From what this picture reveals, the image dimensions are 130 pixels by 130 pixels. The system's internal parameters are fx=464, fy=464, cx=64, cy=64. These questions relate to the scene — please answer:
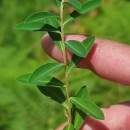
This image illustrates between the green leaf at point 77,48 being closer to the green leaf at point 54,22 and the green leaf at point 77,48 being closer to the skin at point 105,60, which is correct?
the green leaf at point 54,22

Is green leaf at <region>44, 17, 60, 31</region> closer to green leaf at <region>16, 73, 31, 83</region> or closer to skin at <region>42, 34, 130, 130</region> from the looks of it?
green leaf at <region>16, 73, 31, 83</region>

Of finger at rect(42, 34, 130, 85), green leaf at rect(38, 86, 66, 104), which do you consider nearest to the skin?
finger at rect(42, 34, 130, 85)

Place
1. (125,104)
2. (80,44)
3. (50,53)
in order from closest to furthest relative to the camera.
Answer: (80,44), (50,53), (125,104)

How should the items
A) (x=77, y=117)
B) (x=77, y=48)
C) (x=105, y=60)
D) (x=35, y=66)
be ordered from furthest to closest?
(x=35, y=66) < (x=105, y=60) < (x=77, y=117) < (x=77, y=48)

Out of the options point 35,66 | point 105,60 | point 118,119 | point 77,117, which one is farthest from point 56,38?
point 35,66

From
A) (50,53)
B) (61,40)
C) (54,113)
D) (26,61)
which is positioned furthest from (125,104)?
(26,61)

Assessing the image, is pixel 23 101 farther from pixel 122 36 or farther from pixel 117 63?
pixel 117 63

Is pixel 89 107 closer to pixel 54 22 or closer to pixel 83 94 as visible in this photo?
pixel 83 94
